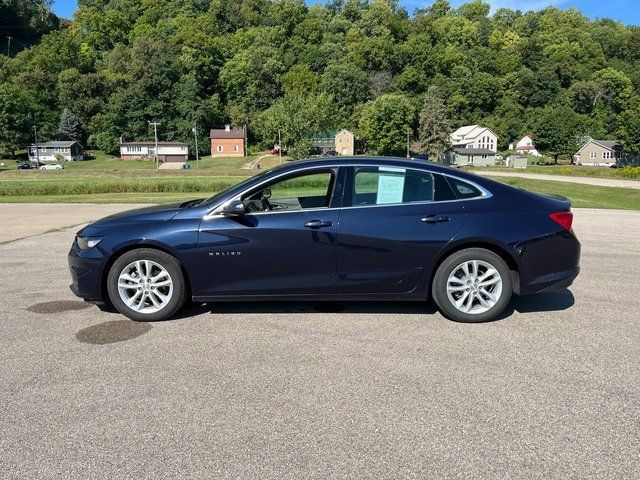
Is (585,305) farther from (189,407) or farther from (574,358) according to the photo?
(189,407)

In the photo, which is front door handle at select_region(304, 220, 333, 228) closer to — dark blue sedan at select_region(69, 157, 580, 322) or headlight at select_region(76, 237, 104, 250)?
dark blue sedan at select_region(69, 157, 580, 322)

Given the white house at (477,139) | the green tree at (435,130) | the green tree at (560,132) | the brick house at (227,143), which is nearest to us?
the green tree at (435,130)

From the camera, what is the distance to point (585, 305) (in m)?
5.67

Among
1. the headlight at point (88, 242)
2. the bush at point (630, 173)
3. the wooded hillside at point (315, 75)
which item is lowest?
the headlight at point (88, 242)

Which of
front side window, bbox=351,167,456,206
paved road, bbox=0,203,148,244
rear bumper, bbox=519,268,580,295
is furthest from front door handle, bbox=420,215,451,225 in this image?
paved road, bbox=0,203,148,244

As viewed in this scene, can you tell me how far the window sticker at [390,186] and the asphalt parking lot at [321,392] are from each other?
4.11ft

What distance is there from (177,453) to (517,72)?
13321cm

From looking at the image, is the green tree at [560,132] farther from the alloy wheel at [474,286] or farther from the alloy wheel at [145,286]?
the alloy wheel at [145,286]

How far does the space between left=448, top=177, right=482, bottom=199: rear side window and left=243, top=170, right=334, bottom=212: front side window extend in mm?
1265

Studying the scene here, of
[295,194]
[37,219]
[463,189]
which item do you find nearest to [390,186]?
[463,189]

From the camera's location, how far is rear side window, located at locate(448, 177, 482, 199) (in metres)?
5.09

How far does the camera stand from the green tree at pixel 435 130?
9207cm

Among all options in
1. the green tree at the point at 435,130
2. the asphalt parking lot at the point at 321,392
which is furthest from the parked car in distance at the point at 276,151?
the asphalt parking lot at the point at 321,392

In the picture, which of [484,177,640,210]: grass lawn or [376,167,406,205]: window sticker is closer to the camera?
[376,167,406,205]: window sticker
